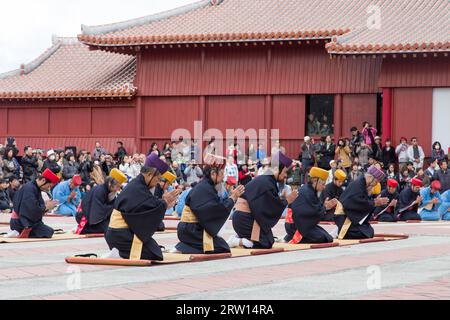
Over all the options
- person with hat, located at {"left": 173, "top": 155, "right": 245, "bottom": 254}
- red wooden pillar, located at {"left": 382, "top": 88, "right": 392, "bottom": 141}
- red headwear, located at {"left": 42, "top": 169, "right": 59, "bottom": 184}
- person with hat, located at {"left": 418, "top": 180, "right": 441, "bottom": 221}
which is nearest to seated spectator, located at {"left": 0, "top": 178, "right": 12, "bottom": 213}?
red headwear, located at {"left": 42, "top": 169, "right": 59, "bottom": 184}

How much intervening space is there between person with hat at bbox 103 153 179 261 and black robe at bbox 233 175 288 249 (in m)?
2.32

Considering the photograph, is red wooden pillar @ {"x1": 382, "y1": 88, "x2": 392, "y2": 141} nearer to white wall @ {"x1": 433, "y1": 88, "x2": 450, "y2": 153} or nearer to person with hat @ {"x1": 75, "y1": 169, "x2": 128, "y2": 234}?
white wall @ {"x1": 433, "y1": 88, "x2": 450, "y2": 153}

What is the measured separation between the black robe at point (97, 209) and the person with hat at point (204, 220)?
13.1 feet

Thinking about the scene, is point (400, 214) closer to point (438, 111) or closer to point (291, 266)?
point (438, 111)

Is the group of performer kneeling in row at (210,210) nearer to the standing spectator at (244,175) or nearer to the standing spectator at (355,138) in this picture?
the standing spectator at (244,175)

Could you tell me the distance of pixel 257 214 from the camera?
15711mm

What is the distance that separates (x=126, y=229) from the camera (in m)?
13.5

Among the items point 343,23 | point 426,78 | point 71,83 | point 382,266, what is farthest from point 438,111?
point 382,266

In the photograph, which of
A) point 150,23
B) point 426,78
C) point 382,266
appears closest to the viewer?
point 382,266

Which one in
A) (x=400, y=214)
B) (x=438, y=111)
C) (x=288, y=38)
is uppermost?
(x=288, y=38)

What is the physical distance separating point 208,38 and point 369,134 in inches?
234

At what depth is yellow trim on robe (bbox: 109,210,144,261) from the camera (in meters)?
13.3

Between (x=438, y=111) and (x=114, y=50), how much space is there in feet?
35.1

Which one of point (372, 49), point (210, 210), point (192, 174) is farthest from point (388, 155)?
point (210, 210)
